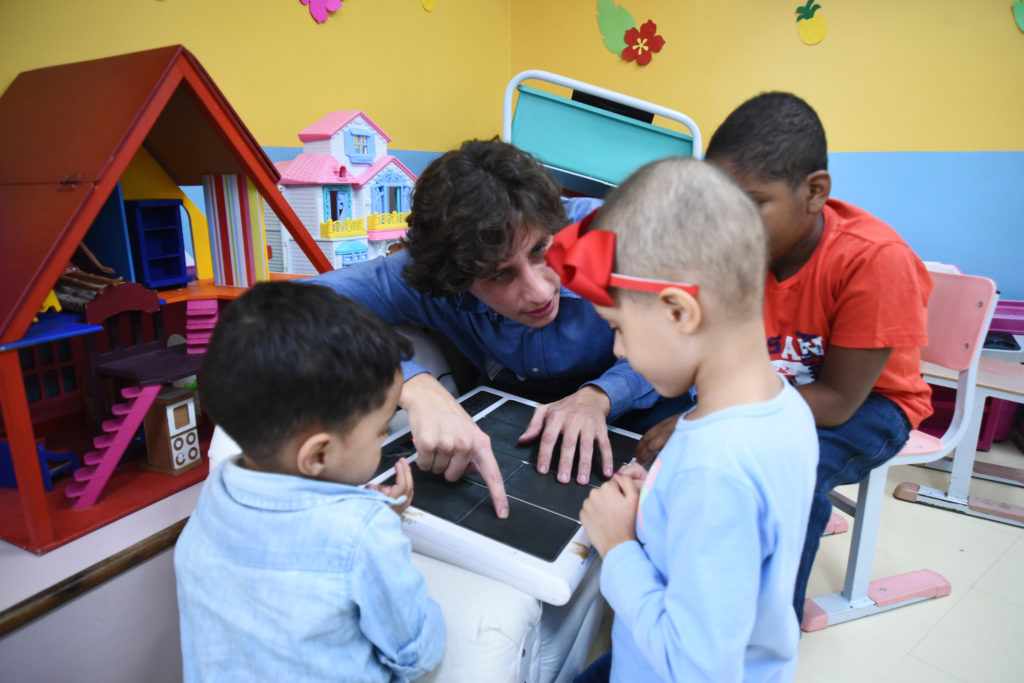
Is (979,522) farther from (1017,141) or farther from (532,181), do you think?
(532,181)

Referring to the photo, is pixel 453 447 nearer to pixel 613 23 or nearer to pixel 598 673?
pixel 598 673

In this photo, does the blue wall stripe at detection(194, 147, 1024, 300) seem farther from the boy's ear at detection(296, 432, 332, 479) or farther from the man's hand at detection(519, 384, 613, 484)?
the boy's ear at detection(296, 432, 332, 479)

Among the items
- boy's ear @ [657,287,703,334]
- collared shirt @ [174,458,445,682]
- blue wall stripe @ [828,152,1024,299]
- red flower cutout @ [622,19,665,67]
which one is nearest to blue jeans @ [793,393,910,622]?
boy's ear @ [657,287,703,334]

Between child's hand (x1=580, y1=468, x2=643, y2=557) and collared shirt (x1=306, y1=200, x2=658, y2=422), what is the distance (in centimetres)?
45

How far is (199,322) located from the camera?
3.74ft

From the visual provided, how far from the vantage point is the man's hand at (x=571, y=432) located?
33.9 inches

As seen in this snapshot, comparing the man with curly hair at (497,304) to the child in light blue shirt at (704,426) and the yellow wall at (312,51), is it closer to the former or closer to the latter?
the child in light blue shirt at (704,426)

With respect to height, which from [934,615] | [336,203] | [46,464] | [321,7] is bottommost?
[934,615]

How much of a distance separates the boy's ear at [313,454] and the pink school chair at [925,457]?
1254 millimetres

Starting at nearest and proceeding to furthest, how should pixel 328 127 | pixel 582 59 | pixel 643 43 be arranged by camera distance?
pixel 328 127 → pixel 643 43 → pixel 582 59

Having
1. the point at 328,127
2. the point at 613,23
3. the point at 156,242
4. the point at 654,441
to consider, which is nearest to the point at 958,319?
the point at 654,441

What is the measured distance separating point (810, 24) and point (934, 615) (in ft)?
7.34

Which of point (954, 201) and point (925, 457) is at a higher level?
point (954, 201)

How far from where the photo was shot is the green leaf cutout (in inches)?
108
